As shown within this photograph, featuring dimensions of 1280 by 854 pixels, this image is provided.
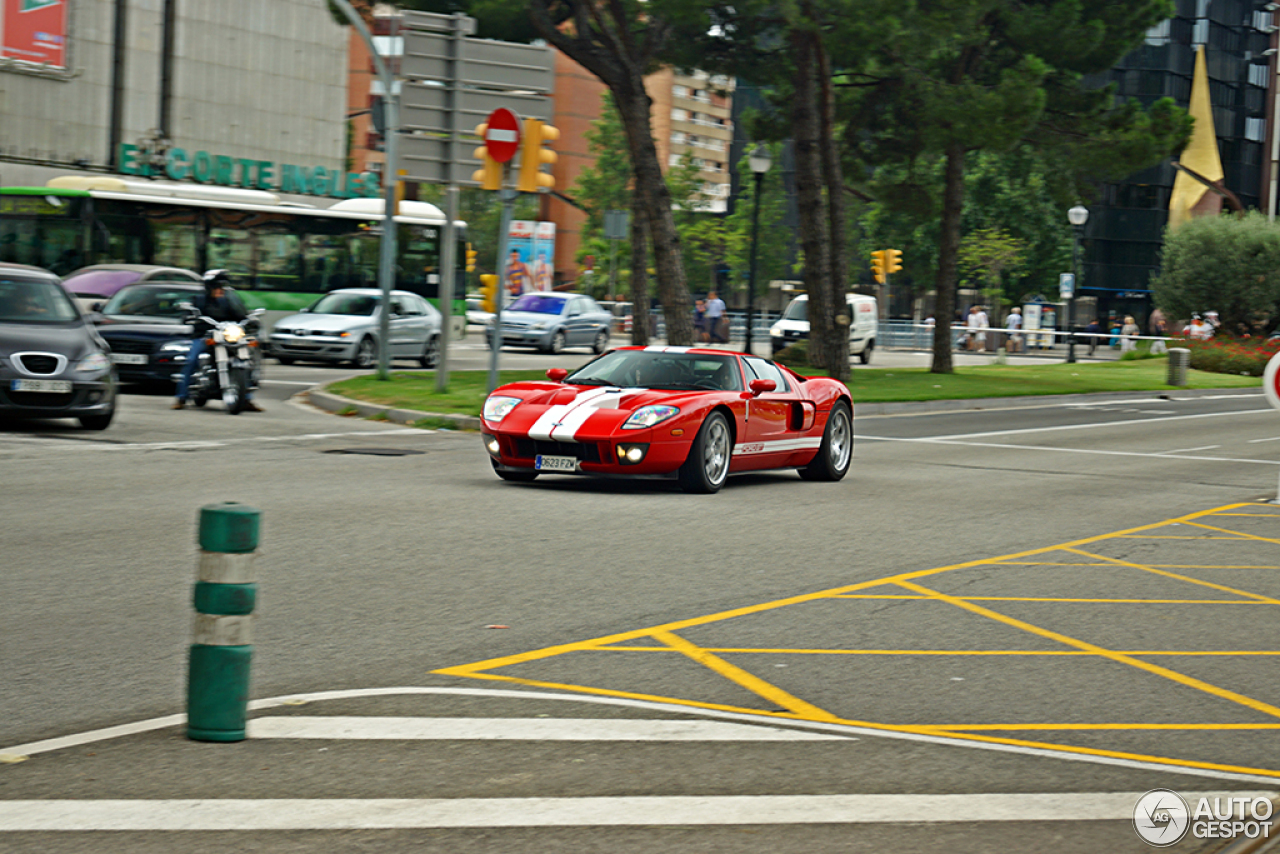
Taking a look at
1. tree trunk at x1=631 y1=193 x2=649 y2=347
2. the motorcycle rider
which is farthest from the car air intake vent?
tree trunk at x1=631 y1=193 x2=649 y2=347

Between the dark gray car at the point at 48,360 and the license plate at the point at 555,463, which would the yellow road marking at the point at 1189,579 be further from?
the dark gray car at the point at 48,360

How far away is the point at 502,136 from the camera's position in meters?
20.2

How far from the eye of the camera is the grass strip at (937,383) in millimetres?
22562

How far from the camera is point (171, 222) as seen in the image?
3177 centimetres

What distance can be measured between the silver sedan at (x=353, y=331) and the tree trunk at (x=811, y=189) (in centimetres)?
762

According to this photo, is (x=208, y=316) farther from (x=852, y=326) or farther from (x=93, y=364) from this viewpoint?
(x=852, y=326)

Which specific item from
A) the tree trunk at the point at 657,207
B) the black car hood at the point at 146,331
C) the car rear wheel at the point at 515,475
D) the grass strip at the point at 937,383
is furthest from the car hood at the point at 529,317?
the car rear wheel at the point at 515,475

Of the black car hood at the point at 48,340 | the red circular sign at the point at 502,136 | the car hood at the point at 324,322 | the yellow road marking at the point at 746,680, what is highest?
→ the red circular sign at the point at 502,136

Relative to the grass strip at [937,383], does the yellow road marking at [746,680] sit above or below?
below

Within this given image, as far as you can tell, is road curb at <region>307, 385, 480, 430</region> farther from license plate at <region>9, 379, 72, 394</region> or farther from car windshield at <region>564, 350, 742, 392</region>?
car windshield at <region>564, 350, 742, 392</region>

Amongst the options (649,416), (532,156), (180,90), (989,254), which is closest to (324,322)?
(532,156)

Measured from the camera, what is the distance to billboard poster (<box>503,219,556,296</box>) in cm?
8019

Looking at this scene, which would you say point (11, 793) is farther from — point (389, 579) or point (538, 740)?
point (389, 579)

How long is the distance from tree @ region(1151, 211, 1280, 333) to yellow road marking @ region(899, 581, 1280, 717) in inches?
2139
